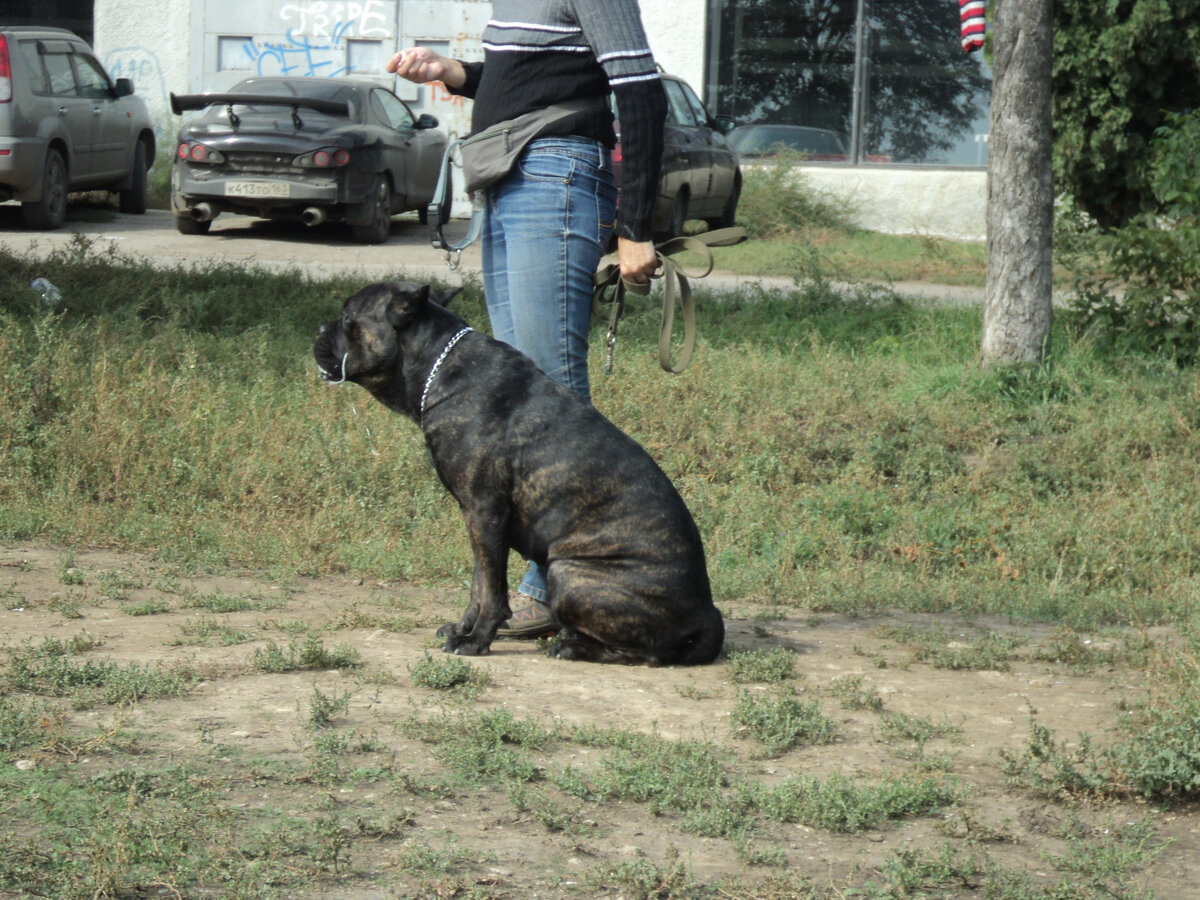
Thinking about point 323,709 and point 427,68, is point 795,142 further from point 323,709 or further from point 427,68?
point 323,709

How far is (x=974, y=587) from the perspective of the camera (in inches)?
234

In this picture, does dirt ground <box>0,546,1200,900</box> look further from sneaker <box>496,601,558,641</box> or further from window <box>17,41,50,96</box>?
window <box>17,41,50,96</box>

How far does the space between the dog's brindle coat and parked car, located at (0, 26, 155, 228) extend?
11038mm

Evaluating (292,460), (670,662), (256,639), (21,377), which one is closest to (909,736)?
(670,662)

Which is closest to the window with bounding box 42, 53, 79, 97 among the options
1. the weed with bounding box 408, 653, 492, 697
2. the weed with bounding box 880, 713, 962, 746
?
the weed with bounding box 408, 653, 492, 697

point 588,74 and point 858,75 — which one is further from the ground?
point 858,75

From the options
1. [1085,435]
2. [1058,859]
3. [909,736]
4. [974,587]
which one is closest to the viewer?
[1058,859]

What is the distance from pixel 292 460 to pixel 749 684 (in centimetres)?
352

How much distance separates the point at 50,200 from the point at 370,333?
1167cm

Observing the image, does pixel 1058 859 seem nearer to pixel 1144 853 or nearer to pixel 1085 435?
pixel 1144 853

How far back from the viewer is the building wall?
1898 cm

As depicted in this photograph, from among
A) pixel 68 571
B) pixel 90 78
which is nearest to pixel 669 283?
pixel 68 571

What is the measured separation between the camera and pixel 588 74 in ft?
13.4

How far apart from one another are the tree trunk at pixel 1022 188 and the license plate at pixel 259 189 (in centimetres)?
776
